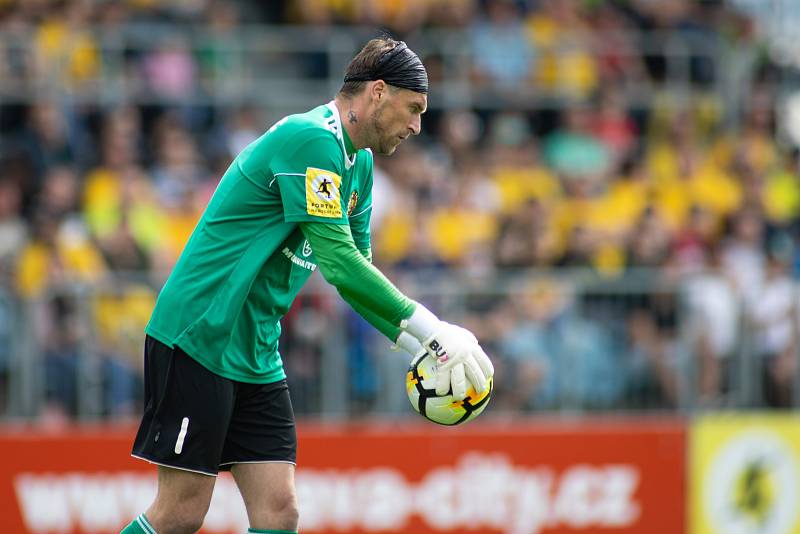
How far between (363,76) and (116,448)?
200 inches

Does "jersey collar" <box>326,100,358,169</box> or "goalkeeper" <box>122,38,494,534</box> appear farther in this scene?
"jersey collar" <box>326,100,358,169</box>

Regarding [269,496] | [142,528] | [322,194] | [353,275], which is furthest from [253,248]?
[142,528]

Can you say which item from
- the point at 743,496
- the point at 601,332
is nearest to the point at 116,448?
the point at 601,332

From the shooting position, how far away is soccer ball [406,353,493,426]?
17.7 feet

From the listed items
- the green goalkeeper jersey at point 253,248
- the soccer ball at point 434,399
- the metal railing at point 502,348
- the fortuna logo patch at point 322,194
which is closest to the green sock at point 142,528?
the green goalkeeper jersey at point 253,248

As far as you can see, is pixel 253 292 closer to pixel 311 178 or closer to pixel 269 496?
pixel 311 178

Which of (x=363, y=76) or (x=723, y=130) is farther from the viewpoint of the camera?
(x=723, y=130)

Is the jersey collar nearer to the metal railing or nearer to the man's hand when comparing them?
the man's hand

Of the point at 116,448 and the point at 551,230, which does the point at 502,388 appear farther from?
the point at 116,448

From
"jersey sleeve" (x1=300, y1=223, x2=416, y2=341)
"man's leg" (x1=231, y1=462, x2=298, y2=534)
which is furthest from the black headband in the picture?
"man's leg" (x1=231, y1=462, x2=298, y2=534)

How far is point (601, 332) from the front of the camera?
1055 cm

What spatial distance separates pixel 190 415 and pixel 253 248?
744mm

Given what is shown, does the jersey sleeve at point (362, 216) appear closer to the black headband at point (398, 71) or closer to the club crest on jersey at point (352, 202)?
the club crest on jersey at point (352, 202)

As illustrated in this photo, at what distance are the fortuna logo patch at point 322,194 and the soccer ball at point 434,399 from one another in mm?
704
